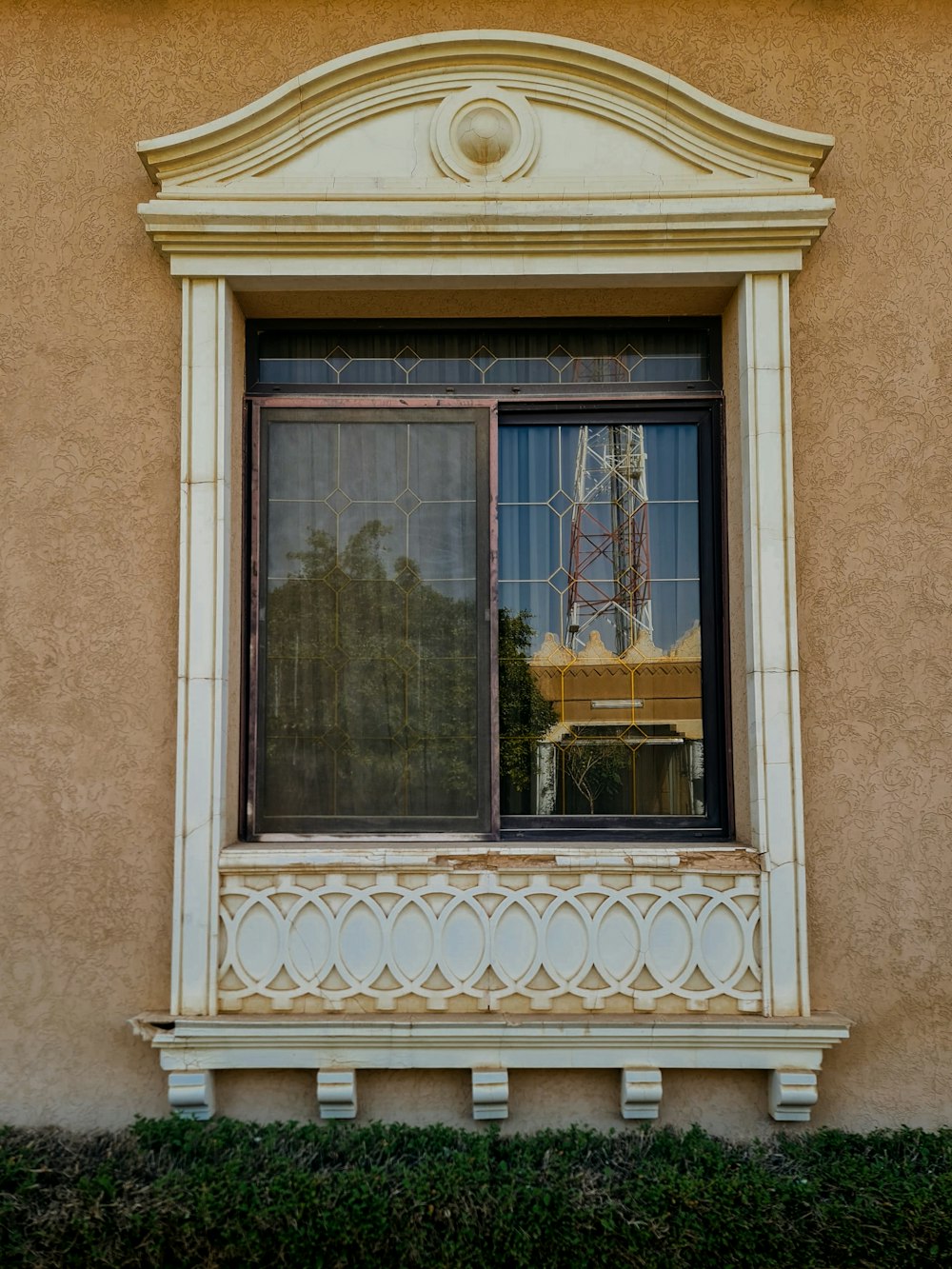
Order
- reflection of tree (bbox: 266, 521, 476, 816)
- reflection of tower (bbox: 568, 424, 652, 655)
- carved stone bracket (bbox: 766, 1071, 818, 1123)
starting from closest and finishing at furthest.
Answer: carved stone bracket (bbox: 766, 1071, 818, 1123) → reflection of tree (bbox: 266, 521, 476, 816) → reflection of tower (bbox: 568, 424, 652, 655)

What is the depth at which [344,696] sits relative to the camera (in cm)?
425

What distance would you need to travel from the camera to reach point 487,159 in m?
4.04

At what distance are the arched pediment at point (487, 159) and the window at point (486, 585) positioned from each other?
1.78ft

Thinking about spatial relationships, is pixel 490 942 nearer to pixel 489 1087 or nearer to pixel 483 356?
pixel 489 1087

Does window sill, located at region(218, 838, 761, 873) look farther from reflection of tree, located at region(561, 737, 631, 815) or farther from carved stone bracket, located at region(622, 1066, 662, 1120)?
carved stone bracket, located at region(622, 1066, 662, 1120)

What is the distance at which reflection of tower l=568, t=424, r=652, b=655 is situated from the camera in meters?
4.33

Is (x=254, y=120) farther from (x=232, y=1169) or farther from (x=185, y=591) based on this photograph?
(x=232, y=1169)

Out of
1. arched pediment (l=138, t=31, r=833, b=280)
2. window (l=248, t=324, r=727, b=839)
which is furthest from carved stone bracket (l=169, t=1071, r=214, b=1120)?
arched pediment (l=138, t=31, r=833, b=280)

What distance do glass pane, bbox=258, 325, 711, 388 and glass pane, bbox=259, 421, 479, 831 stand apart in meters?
0.25

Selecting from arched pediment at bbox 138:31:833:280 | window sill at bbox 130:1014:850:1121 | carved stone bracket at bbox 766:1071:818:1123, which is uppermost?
arched pediment at bbox 138:31:833:280

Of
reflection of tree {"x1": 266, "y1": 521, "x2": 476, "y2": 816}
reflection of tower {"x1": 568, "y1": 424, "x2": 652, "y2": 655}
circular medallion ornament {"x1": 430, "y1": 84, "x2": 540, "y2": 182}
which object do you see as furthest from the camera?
reflection of tower {"x1": 568, "y1": 424, "x2": 652, "y2": 655}

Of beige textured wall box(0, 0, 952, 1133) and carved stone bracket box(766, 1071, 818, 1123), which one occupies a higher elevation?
beige textured wall box(0, 0, 952, 1133)

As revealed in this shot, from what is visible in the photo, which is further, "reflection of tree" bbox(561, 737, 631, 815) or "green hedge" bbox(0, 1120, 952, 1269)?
"reflection of tree" bbox(561, 737, 631, 815)

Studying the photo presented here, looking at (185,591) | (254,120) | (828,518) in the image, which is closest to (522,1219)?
(185,591)
